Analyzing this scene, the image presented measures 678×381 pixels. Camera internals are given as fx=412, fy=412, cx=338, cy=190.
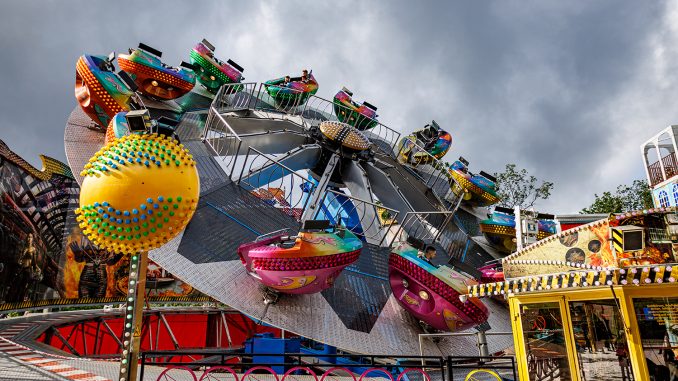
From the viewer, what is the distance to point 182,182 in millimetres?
4238

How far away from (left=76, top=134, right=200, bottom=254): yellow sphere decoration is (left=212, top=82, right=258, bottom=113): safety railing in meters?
12.6

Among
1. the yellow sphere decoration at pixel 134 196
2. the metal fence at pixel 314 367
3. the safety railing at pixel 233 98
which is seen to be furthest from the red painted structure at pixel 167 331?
the yellow sphere decoration at pixel 134 196

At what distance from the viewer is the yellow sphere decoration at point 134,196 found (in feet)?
13.0

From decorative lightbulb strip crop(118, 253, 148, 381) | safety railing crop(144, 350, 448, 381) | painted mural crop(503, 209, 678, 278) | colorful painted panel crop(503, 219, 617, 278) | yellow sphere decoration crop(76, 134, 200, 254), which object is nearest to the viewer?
yellow sphere decoration crop(76, 134, 200, 254)

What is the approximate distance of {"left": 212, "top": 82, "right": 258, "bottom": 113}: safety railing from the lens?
17.0 metres

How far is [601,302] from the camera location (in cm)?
630

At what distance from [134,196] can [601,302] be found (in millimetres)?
6632

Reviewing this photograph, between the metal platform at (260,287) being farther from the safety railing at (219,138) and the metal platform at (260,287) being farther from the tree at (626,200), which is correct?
the tree at (626,200)

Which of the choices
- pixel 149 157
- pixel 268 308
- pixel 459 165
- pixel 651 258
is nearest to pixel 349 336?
pixel 268 308

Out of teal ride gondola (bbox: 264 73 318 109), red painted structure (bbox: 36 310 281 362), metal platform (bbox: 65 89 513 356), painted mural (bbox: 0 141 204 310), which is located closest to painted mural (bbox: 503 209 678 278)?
metal platform (bbox: 65 89 513 356)

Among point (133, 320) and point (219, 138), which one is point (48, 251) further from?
point (133, 320)

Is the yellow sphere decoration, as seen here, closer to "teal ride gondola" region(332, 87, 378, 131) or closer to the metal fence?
the metal fence

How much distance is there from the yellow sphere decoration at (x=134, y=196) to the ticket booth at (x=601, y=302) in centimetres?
555

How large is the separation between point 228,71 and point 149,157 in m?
15.8
